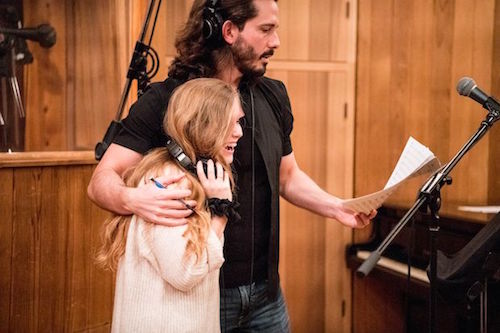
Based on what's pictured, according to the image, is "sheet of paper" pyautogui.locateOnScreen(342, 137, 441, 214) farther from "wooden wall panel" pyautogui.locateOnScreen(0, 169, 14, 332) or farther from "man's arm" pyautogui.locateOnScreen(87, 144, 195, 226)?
"wooden wall panel" pyautogui.locateOnScreen(0, 169, 14, 332)

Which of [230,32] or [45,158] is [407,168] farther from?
[45,158]

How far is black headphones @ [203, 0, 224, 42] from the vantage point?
1796 mm

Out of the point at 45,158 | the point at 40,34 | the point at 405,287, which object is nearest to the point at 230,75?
the point at 45,158

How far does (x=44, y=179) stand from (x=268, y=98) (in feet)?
4.26

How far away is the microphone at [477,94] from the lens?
1.74 meters

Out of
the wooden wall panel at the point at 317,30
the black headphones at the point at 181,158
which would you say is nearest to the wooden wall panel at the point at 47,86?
the wooden wall panel at the point at 317,30

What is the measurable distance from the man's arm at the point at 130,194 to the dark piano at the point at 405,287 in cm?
171

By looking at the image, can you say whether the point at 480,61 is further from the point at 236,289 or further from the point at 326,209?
the point at 236,289

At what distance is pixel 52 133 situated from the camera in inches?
121

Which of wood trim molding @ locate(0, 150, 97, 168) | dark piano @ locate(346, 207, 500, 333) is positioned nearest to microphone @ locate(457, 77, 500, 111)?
dark piano @ locate(346, 207, 500, 333)

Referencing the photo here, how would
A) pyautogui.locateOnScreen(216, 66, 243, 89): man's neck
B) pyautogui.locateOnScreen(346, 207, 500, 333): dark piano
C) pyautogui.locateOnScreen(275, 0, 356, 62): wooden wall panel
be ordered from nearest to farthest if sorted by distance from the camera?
pyautogui.locateOnScreen(216, 66, 243, 89): man's neck
pyautogui.locateOnScreen(346, 207, 500, 333): dark piano
pyautogui.locateOnScreen(275, 0, 356, 62): wooden wall panel

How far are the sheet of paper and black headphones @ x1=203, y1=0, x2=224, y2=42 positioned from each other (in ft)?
2.01

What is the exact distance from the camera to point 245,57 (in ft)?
5.94

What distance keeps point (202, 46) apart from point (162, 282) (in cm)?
71
